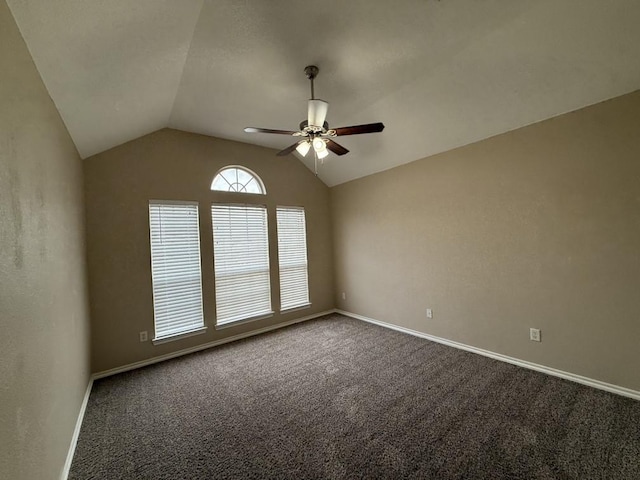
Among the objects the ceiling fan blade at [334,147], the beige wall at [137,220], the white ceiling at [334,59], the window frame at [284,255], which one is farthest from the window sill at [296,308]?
the white ceiling at [334,59]

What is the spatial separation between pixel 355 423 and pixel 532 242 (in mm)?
2463

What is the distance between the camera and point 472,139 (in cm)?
311

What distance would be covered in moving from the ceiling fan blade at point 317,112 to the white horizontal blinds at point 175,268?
86.0 inches

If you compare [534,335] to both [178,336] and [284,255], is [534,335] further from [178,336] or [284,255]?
[178,336]

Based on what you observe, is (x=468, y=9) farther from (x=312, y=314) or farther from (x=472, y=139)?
(x=312, y=314)

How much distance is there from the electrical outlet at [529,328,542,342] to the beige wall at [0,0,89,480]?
12.5 feet

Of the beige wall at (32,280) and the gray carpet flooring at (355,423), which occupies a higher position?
the beige wall at (32,280)

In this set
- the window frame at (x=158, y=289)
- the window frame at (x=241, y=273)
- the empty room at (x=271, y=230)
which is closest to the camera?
the empty room at (x=271, y=230)

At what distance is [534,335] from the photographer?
9.08 ft

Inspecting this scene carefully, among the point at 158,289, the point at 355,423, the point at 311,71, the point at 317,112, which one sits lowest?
the point at 355,423

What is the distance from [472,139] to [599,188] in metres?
1.25

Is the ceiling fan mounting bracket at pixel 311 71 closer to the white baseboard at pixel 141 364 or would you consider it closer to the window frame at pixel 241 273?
the window frame at pixel 241 273

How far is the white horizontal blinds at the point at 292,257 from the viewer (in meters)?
4.44

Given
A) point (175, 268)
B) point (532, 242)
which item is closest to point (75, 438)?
point (175, 268)
